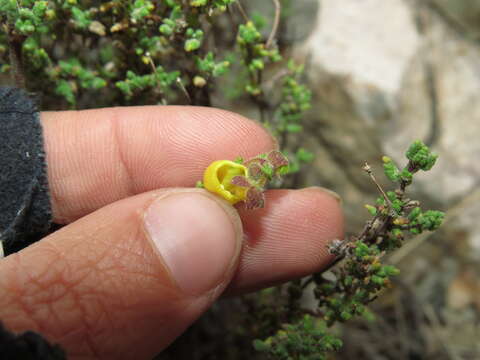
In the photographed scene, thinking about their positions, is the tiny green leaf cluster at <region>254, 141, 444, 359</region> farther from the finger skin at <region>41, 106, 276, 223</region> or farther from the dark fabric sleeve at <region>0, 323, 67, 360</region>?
the dark fabric sleeve at <region>0, 323, 67, 360</region>

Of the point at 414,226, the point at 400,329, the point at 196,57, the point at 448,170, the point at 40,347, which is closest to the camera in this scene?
the point at 40,347

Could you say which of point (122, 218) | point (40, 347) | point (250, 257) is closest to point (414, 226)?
point (250, 257)

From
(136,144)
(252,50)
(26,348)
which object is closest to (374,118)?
(252,50)

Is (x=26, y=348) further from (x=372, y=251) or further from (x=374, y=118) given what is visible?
(x=374, y=118)

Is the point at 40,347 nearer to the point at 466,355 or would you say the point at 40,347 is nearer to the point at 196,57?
the point at 196,57

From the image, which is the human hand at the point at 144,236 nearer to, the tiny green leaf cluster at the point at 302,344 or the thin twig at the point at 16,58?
the thin twig at the point at 16,58

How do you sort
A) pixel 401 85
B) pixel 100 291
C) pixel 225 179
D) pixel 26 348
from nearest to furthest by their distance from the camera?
pixel 26 348 < pixel 100 291 < pixel 225 179 < pixel 401 85

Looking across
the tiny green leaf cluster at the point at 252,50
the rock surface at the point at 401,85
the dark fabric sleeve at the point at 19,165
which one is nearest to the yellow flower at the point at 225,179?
the tiny green leaf cluster at the point at 252,50
